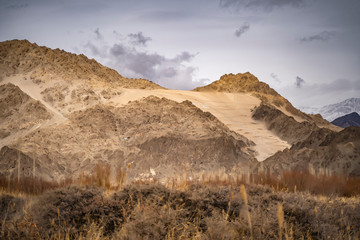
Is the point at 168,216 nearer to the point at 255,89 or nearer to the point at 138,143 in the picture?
the point at 138,143

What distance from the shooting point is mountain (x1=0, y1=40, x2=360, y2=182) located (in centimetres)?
1477

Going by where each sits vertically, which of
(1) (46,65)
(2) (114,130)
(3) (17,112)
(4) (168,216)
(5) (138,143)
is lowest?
(4) (168,216)

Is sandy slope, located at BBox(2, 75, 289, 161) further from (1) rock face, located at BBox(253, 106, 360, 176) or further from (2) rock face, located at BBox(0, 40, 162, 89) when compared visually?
(1) rock face, located at BBox(253, 106, 360, 176)

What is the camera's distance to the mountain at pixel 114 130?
1477 cm

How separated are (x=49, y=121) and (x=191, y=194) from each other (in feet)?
49.2

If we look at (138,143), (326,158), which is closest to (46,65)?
(138,143)

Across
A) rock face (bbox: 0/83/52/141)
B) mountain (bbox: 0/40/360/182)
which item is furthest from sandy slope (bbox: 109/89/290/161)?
rock face (bbox: 0/83/52/141)

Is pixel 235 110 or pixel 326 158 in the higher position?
pixel 235 110

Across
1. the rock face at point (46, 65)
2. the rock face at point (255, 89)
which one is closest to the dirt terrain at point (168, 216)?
the rock face at point (46, 65)

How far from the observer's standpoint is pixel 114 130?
18.7 m

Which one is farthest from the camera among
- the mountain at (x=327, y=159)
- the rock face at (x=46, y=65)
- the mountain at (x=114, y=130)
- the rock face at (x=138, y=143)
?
the rock face at (x=46, y=65)

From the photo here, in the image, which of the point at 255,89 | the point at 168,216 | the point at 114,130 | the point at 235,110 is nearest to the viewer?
the point at 168,216

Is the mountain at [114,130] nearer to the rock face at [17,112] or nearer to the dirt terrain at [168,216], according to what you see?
the rock face at [17,112]

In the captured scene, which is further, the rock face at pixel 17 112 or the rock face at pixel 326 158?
the rock face at pixel 17 112
